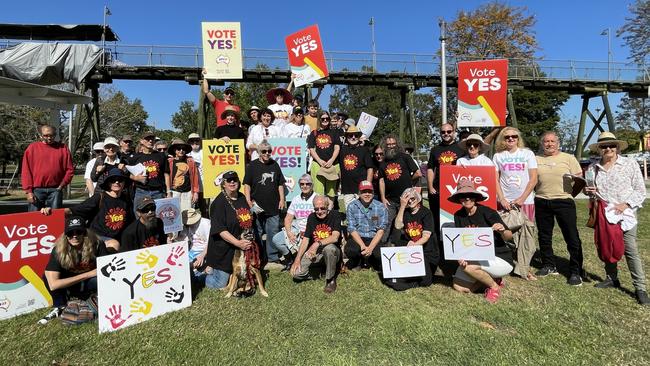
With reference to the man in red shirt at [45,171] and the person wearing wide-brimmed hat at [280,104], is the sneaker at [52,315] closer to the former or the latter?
the man in red shirt at [45,171]

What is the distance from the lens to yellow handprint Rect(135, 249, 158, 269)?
13.5ft

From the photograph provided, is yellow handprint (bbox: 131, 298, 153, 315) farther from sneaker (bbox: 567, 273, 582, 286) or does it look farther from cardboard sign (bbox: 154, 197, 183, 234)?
sneaker (bbox: 567, 273, 582, 286)

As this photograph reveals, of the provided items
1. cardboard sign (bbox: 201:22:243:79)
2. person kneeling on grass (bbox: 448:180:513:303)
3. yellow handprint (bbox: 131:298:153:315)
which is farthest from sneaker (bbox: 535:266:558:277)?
cardboard sign (bbox: 201:22:243:79)

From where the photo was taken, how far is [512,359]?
10.7 feet

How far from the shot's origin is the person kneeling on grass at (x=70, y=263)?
4.02m

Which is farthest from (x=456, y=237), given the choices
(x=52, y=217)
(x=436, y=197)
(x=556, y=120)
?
(x=556, y=120)

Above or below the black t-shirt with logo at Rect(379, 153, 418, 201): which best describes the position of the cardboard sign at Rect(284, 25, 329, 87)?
above

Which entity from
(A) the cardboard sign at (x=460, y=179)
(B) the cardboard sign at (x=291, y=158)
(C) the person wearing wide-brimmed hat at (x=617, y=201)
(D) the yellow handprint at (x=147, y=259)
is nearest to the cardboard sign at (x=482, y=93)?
(A) the cardboard sign at (x=460, y=179)

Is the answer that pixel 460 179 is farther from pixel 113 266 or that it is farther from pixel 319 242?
pixel 113 266

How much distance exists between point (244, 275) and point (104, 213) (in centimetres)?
192

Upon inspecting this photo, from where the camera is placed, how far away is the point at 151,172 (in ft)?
19.5

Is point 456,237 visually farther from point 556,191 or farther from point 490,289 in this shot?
point 556,191

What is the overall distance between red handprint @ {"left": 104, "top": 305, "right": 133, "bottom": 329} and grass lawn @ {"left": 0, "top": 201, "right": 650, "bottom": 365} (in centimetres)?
11

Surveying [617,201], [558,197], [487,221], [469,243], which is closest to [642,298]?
[617,201]
